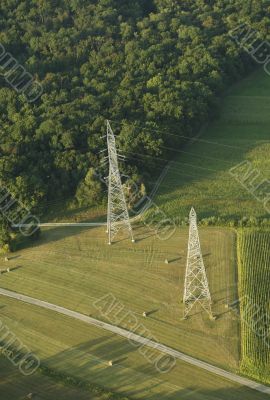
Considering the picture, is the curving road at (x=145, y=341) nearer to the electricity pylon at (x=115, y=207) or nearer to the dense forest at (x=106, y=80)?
the electricity pylon at (x=115, y=207)

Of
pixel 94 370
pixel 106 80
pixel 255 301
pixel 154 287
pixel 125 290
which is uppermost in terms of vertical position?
pixel 106 80

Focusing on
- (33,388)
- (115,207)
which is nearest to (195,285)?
(115,207)

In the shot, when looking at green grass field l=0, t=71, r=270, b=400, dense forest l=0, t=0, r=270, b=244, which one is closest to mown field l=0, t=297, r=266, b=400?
green grass field l=0, t=71, r=270, b=400

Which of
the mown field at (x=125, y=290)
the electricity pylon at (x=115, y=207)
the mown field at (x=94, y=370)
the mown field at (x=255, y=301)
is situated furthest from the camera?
the electricity pylon at (x=115, y=207)

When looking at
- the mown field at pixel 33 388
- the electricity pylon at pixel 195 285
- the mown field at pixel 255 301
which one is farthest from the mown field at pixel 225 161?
the mown field at pixel 33 388

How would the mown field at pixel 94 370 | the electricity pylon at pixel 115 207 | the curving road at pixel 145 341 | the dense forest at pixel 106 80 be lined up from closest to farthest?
the mown field at pixel 94 370
the curving road at pixel 145 341
the electricity pylon at pixel 115 207
the dense forest at pixel 106 80

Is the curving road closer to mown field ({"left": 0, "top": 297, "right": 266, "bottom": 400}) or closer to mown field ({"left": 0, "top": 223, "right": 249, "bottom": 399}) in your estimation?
mown field ({"left": 0, "top": 297, "right": 266, "bottom": 400})

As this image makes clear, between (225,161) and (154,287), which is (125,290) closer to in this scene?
(154,287)
